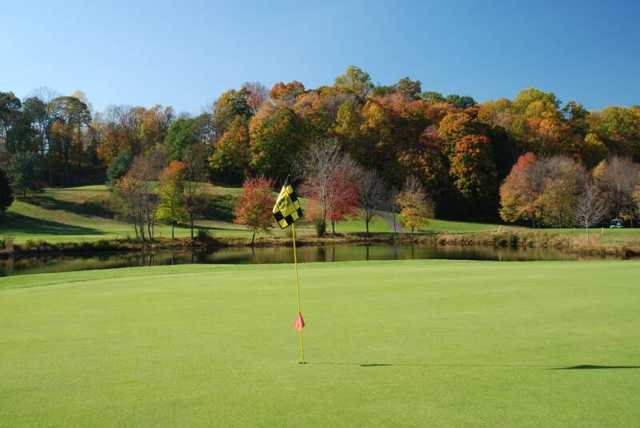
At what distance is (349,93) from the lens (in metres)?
97.9

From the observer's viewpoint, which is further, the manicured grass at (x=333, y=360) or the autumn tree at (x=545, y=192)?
the autumn tree at (x=545, y=192)

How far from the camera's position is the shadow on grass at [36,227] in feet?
194

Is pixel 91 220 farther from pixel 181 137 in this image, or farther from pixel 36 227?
pixel 181 137

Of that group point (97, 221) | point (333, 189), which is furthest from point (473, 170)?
point (97, 221)

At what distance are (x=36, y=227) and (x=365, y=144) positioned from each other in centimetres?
4751

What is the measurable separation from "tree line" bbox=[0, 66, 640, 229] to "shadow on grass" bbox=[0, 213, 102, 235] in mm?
8151

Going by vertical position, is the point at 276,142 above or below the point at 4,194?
above

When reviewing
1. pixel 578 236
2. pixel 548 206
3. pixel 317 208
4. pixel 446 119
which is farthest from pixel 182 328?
pixel 446 119

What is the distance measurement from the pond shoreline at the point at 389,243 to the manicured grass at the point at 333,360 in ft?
116

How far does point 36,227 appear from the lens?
62125mm

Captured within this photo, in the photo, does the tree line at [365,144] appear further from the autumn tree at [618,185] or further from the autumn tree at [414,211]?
the autumn tree at [414,211]

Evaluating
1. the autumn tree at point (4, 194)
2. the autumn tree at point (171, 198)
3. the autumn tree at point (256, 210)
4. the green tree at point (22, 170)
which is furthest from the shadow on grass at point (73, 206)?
the autumn tree at point (256, 210)

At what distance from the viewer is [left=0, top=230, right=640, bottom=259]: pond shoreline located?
4319cm

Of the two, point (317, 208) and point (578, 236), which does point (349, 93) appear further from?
point (578, 236)
